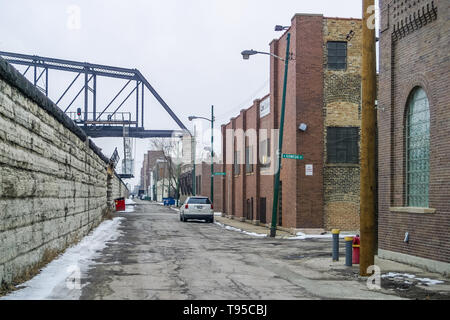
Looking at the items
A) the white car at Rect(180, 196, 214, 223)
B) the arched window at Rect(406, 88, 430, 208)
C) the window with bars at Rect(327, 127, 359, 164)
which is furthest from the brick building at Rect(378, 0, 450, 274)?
the white car at Rect(180, 196, 214, 223)

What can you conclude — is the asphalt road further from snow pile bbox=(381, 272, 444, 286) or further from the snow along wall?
the snow along wall

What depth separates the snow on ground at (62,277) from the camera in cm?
848

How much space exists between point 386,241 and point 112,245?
845 cm

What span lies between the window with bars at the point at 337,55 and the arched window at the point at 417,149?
471 inches

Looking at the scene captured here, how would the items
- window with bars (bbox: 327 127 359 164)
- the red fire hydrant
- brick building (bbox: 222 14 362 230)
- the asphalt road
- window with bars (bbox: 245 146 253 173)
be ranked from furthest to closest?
1. window with bars (bbox: 245 146 253 173)
2. window with bars (bbox: 327 127 359 164)
3. brick building (bbox: 222 14 362 230)
4. the red fire hydrant
5. the asphalt road

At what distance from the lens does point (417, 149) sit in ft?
45.1

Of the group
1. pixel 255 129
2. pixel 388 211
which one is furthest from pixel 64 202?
pixel 255 129

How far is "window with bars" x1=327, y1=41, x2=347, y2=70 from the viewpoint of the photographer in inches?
1018

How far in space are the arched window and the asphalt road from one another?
9.44 feet

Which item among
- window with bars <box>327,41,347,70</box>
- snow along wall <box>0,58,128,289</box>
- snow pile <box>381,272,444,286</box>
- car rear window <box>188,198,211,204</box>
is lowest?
snow pile <box>381,272,444,286</box>

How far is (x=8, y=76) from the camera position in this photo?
8719mm

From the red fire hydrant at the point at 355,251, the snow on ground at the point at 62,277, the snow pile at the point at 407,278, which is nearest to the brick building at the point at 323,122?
the red fire hydrant at the point at 355,251

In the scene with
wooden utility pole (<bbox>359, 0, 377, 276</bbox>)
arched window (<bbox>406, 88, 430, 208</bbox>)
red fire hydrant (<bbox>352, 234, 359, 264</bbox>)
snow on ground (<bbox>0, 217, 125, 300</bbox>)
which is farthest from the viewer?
red fire hydrant (<bbox>352, 234, 359, 264</bbox>)
